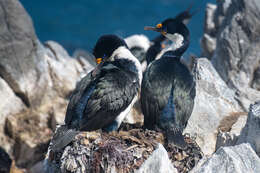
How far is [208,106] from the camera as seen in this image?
18.4ft

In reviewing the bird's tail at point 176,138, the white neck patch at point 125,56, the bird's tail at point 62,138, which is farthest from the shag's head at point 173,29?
the bird's tail at point 62,138

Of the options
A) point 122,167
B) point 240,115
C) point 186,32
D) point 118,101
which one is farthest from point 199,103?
point 122,167

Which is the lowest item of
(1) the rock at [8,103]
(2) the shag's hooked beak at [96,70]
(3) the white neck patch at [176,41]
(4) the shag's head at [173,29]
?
Result: (1) the rock at [8,103]

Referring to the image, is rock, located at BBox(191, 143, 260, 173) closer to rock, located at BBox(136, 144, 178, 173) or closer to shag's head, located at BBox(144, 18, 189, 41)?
rock, located at BBox(136, 144, 178, 173)

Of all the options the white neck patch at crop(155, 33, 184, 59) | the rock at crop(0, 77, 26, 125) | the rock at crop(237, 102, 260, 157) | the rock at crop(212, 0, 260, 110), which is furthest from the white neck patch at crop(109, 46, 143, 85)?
the rock at crop(0, 77, 26, 125)

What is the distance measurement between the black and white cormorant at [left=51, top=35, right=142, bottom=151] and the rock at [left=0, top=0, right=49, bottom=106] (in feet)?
12.7

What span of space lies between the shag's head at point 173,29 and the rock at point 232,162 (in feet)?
7.69

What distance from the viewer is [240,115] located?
5.35 m

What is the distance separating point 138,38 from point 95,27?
16.7 meters

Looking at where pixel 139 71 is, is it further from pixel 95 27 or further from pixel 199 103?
pixel 95 27

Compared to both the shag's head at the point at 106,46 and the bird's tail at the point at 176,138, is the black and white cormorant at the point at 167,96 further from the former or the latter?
the shag's head at the point at 106,46

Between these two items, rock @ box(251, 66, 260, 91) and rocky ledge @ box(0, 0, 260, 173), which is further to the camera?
Result: rock @ box(251, 66, 260, 91)

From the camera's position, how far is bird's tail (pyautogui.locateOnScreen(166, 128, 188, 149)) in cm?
420

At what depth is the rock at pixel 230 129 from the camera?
4516 mm
